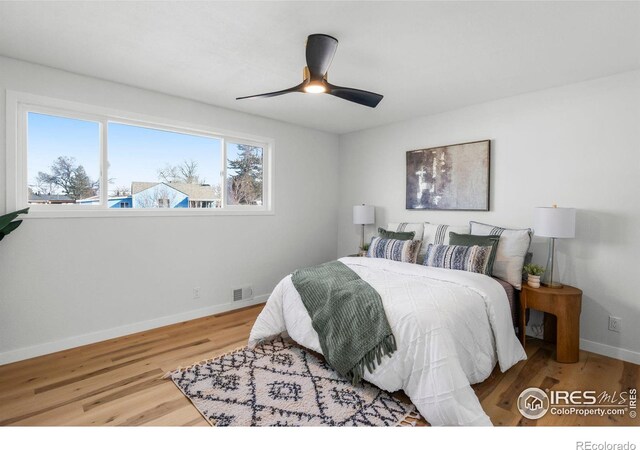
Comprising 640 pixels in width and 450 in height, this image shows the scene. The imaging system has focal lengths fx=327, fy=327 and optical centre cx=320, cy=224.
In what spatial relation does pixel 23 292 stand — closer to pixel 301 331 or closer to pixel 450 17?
pixel 301 331

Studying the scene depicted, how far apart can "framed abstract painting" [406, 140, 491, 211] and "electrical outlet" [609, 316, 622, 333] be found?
4.62ft

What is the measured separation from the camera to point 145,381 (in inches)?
94.1

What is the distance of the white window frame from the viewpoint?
8.63ft

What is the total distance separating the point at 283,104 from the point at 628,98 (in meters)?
3.12

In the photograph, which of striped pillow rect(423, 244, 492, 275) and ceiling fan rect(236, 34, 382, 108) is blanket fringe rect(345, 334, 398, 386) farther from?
ceiling fan rect(236, 34, 382, 108)

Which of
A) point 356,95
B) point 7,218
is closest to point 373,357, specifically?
point 356,95

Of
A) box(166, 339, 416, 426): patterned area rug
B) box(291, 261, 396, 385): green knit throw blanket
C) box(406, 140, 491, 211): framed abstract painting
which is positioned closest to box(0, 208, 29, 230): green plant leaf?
box(166, 339, 416, 426): patterned area rug

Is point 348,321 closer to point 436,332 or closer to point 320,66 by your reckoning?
point 436,332

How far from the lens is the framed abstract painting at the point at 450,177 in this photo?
355 cm

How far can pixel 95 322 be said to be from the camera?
3.05 meters

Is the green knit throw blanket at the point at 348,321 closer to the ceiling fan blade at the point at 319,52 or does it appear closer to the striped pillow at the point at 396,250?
the striped pillow at the point at 396,250

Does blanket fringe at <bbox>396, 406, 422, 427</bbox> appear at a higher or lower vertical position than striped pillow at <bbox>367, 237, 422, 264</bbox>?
lower

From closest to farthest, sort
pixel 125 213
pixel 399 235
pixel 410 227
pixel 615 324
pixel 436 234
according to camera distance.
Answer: pixel 615 324
pixel 125 213
pixel 436 234
pixel 399 235
pixel 410 227

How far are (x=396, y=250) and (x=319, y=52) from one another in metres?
2.16
